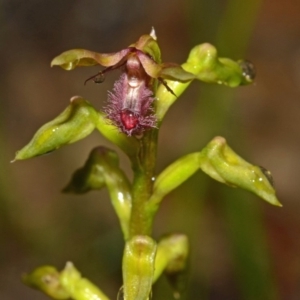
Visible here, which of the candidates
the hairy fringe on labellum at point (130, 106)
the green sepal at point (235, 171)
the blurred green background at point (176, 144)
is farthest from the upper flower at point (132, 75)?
the blurred green background at point (176, 144)

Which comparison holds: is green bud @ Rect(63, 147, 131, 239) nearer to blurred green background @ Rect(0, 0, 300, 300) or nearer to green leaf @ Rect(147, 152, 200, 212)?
green leaf @ Rect(147, 152, 200, 212)

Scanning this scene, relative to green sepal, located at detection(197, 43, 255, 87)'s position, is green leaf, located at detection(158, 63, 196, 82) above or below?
above

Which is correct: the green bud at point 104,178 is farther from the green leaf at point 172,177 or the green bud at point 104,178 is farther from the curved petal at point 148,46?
the curved petal at point 148,46

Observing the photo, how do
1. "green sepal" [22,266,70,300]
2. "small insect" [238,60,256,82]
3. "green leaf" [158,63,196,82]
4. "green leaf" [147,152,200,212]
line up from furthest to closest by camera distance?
"green sepal" [22,266,70,300] → "small insect" [238,60,256,82] → "green leaf" [147,152,200,212] → "green leaf" [158,63,196,82]

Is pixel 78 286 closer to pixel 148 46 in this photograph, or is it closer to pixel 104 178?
pixel 104 178

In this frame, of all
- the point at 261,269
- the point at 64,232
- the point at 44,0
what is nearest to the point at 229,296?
the point at 64,232

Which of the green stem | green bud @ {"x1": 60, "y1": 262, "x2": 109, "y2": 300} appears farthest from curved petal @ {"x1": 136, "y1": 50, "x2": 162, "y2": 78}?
green bud @ {"x1": 60, "y1": 262, "x2": 109, "y2": 300}
